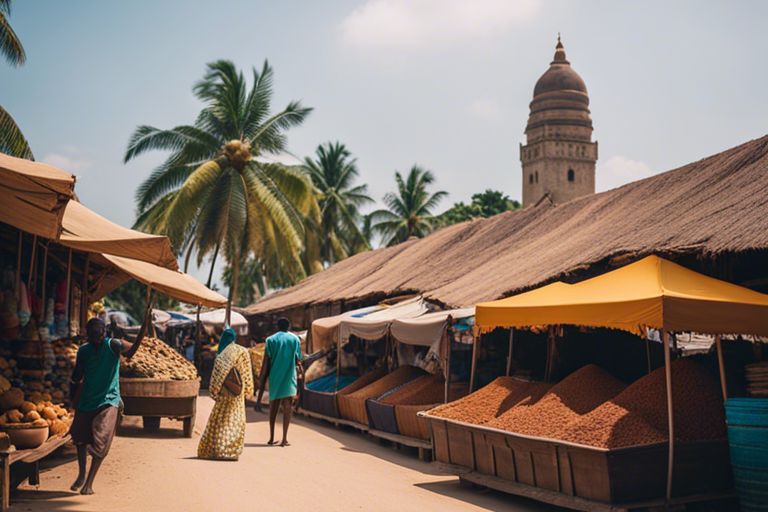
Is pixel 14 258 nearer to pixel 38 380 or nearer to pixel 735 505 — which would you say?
pixel 38 380

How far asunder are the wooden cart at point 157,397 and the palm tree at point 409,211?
38.8m

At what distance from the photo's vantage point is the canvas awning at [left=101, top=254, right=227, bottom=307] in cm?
1361

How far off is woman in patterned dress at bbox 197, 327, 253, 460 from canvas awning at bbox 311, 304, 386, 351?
5.91 m

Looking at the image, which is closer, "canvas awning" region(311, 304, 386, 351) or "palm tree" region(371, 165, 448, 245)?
"canvas awning" region(311, 304, 386, 351)

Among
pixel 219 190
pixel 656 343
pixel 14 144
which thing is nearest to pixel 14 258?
pixel 14 144

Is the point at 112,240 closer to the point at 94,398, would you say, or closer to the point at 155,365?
the point at 94,398

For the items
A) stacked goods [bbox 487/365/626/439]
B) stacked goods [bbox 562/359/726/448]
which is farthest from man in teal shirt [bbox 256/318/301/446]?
stacked goods [bbox 562/359/726/448]

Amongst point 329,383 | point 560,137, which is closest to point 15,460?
point 329,383

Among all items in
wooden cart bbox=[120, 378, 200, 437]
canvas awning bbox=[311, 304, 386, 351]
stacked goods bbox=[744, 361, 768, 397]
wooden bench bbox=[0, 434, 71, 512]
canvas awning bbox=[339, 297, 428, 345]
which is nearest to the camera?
wooden bench bbox=[0, 434, 71, 512]

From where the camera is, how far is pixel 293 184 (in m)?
30.3

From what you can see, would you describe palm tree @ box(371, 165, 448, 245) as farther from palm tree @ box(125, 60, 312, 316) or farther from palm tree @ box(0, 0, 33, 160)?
palm tree @ box(0, 0, 33, 160)

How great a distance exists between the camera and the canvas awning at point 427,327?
1229 cm

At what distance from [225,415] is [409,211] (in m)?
42.0

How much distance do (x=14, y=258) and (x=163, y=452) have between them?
3190 mm
